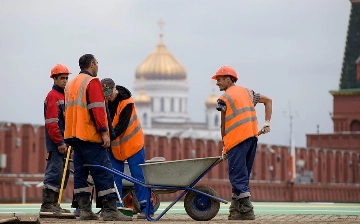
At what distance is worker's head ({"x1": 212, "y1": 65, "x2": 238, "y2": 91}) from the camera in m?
→ 13.0

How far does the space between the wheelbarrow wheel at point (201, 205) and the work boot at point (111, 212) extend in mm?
770

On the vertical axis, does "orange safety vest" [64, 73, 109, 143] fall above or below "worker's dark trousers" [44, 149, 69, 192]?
above

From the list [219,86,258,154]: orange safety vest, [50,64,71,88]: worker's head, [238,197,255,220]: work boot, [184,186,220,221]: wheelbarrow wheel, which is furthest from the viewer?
[50,64,71,88]: worker's head

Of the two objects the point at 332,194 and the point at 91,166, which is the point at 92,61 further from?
the point at 332,194

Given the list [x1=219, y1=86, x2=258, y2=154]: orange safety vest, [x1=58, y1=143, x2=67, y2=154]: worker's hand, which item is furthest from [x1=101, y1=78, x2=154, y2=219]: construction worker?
[x1=219, y1=86, x2=258, y2=154]: orange safety vest

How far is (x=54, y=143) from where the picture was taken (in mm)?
13016

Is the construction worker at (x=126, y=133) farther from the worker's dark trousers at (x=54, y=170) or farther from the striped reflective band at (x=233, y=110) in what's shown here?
the striped reflective band at (x=233, y=110)

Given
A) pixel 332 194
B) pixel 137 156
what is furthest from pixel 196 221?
pixel 332 194

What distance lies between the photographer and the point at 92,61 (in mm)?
12219

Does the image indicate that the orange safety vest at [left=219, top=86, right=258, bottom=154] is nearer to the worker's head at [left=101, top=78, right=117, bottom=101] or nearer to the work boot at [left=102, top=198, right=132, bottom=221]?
the worker's head at [left=101, top=78, right=117, bottom=101]

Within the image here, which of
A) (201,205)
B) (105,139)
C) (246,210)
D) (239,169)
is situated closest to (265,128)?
(239,169)

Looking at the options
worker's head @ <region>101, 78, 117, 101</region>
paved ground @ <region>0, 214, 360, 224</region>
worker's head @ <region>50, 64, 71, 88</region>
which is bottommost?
paved ground @ <region>0, 214, 360, 224</region>

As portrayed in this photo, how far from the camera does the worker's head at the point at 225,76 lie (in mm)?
13031

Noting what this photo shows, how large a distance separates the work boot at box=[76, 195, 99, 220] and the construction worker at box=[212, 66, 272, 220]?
1408mm
